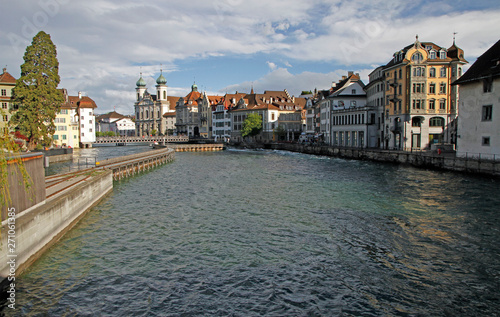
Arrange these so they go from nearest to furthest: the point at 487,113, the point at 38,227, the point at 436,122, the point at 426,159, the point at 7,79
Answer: the point at 38,227, the point at 487,113, the point at 426,159, the point at 436,122, the point at 7,79

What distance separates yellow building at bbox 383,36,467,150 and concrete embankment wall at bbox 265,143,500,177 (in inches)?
231

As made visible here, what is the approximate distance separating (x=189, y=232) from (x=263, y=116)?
104 meters

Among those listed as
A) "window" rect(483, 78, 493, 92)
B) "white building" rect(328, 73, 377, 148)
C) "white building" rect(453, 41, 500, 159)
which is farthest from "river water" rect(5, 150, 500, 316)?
"white building" rect(328, 73, 377, 148)

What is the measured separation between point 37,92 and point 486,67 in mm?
58391

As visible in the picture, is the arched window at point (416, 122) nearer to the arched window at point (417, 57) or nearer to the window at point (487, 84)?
the arched window at point (417, 57)

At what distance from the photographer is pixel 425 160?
47.5 m

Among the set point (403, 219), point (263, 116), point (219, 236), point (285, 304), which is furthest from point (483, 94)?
point (263, 116)

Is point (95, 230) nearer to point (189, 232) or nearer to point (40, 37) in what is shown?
point (189, 232)

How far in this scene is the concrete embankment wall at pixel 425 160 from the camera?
3838cm

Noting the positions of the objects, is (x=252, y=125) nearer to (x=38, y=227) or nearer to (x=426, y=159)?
(x=426, y=159)

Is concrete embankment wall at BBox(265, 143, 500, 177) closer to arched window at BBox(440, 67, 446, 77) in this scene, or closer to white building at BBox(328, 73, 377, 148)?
white building at BBox(328, 73, 377, 148)

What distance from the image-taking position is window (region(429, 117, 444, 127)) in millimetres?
58750

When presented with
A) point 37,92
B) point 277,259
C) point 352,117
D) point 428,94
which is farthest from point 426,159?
point 37,92

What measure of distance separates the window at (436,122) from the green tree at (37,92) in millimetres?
56484
